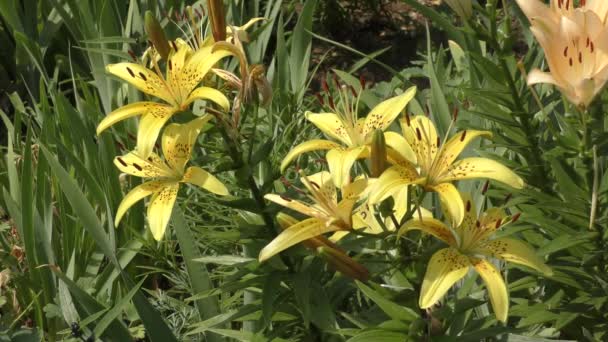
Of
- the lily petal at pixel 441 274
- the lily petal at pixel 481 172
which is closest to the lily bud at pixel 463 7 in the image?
the lily petal at pixel 481 172

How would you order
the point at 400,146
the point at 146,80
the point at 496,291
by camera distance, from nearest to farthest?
the point at 496,291 → the point at 400,146 → the point at 146,80

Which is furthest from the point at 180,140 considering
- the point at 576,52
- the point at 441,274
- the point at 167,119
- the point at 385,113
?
the point at 576,52

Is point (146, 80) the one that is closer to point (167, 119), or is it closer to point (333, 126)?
point (167, 119)

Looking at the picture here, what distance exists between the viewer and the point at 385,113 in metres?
1.20

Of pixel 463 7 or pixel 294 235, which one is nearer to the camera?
pixel 294 235

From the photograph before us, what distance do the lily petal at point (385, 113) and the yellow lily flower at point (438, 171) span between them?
0.09 ft

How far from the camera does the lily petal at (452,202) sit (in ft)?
3.42

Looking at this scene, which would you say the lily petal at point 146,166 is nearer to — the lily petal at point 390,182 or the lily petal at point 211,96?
the lily petal at point 211,96

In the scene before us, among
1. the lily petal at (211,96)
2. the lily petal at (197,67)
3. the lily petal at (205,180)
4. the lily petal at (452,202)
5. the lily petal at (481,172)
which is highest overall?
the lily petal at (197,67)

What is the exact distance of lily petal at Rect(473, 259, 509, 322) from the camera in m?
1.01

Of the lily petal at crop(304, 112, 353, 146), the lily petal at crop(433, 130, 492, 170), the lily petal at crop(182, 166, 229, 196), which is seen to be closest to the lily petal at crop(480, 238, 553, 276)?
the lily petal at crop(433, 130, 492, 170)

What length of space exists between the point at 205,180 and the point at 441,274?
1.08ft

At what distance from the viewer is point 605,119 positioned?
1.57 meters

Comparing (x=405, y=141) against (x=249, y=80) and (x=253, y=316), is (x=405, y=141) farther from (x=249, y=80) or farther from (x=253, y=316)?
(x=253, y=316)
